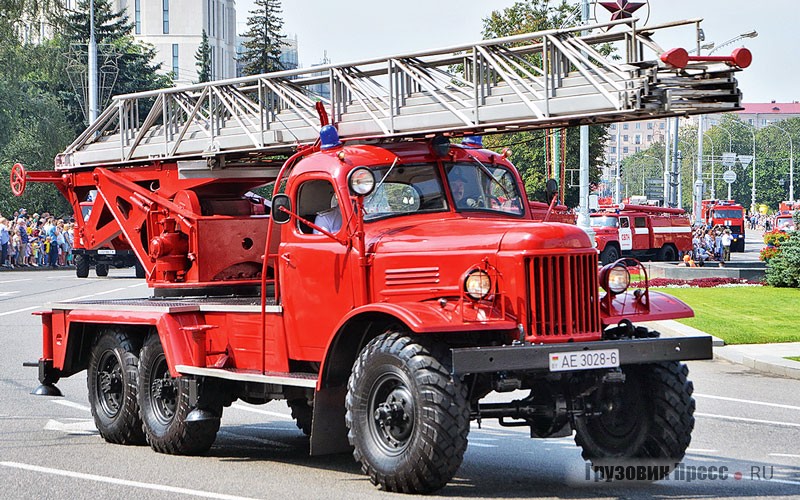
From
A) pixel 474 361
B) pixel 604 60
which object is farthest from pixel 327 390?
pixel 604 60

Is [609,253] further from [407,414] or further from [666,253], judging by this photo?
[407,414]

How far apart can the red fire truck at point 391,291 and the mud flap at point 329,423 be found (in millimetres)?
12

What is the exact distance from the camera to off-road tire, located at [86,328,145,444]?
38.7 feet

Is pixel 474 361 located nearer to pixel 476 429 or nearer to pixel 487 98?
pixel 487 98

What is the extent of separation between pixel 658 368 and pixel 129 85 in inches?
2581

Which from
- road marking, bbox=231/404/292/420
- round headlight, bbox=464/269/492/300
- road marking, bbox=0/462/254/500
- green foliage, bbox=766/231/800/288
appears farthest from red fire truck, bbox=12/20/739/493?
green foliage, bbox=766/231/800/288

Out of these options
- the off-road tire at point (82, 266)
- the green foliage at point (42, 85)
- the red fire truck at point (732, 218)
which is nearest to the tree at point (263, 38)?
the green foliage at point (42, 85)

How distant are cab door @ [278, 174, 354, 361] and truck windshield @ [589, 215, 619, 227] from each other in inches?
1613

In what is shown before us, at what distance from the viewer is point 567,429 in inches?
366

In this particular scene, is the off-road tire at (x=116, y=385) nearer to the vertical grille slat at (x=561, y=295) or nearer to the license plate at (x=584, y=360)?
the vertical grille slat at (x=561, y=295)

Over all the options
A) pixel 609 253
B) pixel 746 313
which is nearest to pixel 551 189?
pixel 746 313

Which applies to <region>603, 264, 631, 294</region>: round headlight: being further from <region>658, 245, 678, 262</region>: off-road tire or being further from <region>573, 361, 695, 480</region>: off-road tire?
<region>658, 245, 678, 262</region>: off-road tire

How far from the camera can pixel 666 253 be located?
53781 millimetres

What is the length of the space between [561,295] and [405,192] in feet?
5.72
